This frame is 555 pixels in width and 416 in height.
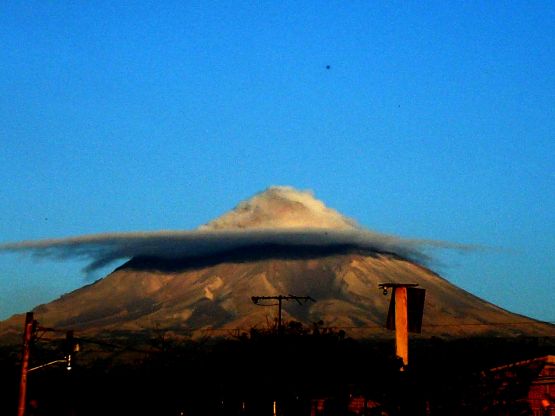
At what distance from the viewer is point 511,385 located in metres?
43.0

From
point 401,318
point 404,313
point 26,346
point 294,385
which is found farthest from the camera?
point 294,385

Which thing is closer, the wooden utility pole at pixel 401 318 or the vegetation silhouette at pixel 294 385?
the vegetation silhouette at pixel 294 385

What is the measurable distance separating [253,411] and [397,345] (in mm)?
12402

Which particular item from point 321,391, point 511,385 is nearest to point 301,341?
point 321,391

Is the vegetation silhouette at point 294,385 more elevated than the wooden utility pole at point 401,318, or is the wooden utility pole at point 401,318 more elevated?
the wooden utility pole at point 401,318

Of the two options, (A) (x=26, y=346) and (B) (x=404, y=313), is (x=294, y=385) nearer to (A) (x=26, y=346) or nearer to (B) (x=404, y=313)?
(B) (x=404, y=313)

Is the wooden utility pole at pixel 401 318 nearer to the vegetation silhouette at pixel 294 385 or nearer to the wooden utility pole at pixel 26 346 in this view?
the vegetation silhouette at pixel 294 385

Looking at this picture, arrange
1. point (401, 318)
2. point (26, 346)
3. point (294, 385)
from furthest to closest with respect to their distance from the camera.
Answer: point (294, 385) → point (401, 318) → point (26, 346)

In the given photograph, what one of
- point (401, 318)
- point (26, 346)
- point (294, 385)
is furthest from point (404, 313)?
point (26, 346)

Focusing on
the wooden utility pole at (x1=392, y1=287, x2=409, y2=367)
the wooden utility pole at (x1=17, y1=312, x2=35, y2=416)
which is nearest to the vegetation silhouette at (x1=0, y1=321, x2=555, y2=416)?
the wooden utility pole at (x1=392, y1=287, x2=409, y2=367)

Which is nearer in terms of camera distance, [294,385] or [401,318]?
[401,318]

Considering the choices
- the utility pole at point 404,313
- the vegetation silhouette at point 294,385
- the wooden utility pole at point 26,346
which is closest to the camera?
the vegetation silhouette at point 294,385

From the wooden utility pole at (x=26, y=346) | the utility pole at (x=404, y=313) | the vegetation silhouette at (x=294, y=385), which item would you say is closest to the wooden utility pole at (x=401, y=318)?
the utility pole at (x=404, y=313)

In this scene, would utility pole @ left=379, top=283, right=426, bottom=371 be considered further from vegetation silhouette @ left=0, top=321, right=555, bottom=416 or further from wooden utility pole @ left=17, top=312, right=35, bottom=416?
wooden utility pole @ left=17, top=312, right=35, bottom=416
